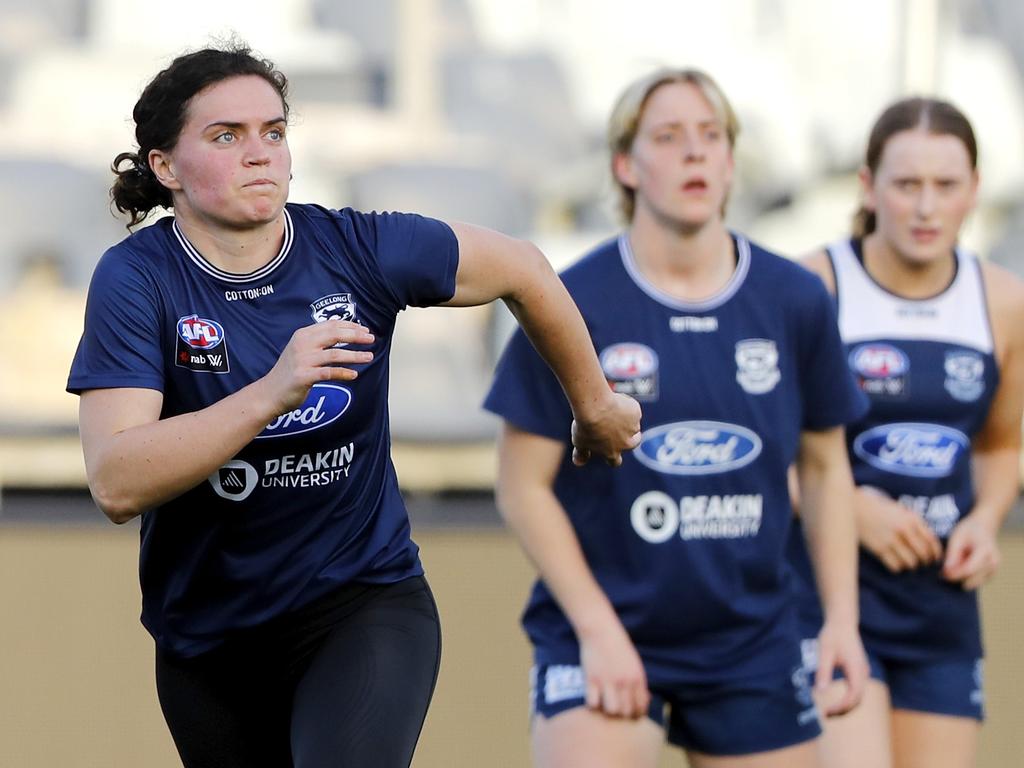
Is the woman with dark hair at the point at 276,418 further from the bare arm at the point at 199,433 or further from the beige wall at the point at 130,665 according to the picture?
the beige wall at the point at 130,665

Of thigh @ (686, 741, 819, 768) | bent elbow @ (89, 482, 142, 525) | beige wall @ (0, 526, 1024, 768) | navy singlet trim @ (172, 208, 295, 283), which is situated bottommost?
beige wall @ (0, 526, 1024, 768)

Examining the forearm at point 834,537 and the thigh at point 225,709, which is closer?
the thigh at point 225,709

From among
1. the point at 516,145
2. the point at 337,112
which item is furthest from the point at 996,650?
the point at 337,112

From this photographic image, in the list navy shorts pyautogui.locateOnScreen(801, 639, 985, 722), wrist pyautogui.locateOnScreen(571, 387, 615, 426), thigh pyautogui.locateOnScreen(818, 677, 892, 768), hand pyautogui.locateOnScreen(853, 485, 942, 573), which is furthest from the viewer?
navy shorts pyautogui.locateOnScreen(801, 639, 985, 722)

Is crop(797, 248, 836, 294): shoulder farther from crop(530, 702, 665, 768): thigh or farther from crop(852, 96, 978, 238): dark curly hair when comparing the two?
crop(530, 702, 665, 768): thigh

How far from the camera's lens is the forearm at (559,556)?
337cm

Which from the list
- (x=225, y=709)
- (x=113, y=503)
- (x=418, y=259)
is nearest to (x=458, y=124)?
(x=418, y=259)

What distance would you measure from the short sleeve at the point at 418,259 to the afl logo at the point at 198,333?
1.01ft

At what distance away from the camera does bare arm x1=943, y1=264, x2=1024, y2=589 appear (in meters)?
3.94

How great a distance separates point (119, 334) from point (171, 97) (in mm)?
431

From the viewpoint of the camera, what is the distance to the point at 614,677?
10.9 ft

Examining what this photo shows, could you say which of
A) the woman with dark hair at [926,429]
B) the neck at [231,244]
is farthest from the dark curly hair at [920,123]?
the neck at [231,244]

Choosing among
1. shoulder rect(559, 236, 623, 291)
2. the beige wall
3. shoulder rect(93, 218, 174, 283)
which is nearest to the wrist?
shoulder rect(559, 236, 623, 291)

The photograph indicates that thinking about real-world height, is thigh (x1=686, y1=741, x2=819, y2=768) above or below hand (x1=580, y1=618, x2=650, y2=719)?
below
